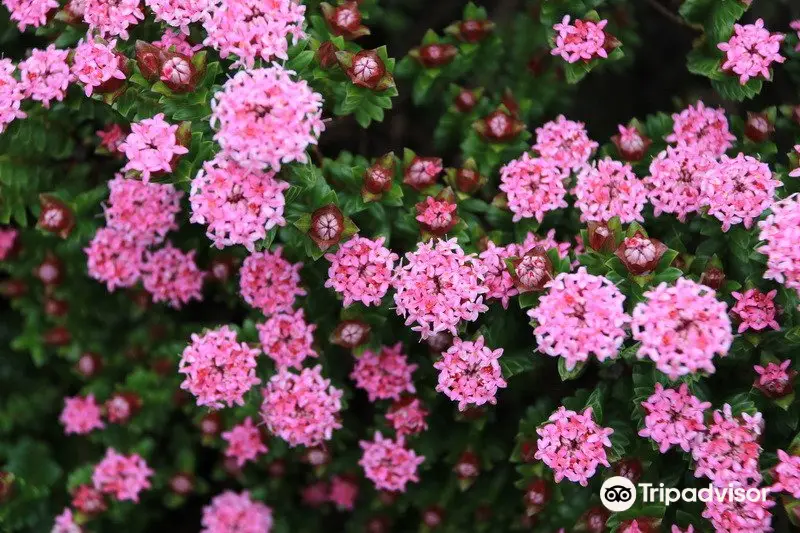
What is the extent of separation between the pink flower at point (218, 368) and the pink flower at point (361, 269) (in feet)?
1.55

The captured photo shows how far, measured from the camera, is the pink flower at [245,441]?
10.7 feet

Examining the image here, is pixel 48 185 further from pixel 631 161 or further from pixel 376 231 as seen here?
pixel 631 161

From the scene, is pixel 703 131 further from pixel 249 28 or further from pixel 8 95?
pixel 8 95

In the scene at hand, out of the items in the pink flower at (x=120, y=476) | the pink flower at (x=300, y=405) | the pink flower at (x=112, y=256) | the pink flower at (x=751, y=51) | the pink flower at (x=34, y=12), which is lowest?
the pink flower at (x=120, y=476)

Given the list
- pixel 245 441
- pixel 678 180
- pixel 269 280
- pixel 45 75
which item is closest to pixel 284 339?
pixel 269 280

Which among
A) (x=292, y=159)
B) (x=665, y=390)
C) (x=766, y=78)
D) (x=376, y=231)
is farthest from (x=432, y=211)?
(x=766, y=78)

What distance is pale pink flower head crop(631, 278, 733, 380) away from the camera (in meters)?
2.14

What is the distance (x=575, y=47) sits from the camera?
288 cm

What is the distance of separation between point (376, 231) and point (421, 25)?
1503mm

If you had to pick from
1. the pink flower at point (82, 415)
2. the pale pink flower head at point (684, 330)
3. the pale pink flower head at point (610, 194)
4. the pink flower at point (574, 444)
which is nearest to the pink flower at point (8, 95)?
the pink flower at point (82, 415)

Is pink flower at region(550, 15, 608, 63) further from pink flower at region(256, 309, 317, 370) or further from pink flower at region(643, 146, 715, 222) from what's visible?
pink flower at region(256, 309, 317, 370)

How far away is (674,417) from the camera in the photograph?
8.32ft

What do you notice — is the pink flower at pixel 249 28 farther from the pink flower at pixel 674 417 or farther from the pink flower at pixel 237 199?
the pink flower at pixel 674 417

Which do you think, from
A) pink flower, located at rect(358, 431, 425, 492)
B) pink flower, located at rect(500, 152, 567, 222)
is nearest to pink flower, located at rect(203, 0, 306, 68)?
pink flower, located at rect(500, 152, 567, 222)
